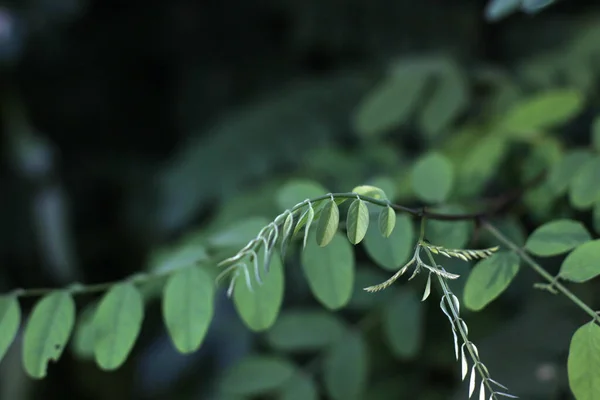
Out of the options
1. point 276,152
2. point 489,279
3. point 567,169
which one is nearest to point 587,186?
point 567,169

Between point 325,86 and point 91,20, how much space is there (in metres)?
0.71

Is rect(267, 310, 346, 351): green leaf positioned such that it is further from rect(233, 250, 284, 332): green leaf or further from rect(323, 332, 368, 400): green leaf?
rect(233, 250, 284, 332): green leaf

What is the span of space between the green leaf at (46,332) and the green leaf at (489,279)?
1.06ft

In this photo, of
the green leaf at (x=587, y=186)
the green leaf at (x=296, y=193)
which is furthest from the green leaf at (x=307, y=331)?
the green leaf at (x=587, y=186)

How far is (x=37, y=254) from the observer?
4.98 feet

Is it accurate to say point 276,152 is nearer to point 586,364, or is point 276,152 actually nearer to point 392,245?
point 392,245

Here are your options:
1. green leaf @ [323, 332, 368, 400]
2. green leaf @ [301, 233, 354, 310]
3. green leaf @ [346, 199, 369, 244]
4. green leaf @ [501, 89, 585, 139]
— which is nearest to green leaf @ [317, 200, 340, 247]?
green leaf @ [346, 199, 369, 244]

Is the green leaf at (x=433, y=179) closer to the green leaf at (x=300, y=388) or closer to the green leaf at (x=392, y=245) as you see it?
the green leaf at (x=392, y=245)

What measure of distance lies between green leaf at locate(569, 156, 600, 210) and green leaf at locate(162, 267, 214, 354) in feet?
1.14

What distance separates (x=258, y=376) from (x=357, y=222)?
42 cm

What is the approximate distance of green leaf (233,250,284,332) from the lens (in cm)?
52

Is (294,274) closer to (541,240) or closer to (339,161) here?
(339,161)

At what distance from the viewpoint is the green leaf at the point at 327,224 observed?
0.41m

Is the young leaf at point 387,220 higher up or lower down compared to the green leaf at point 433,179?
higher up
